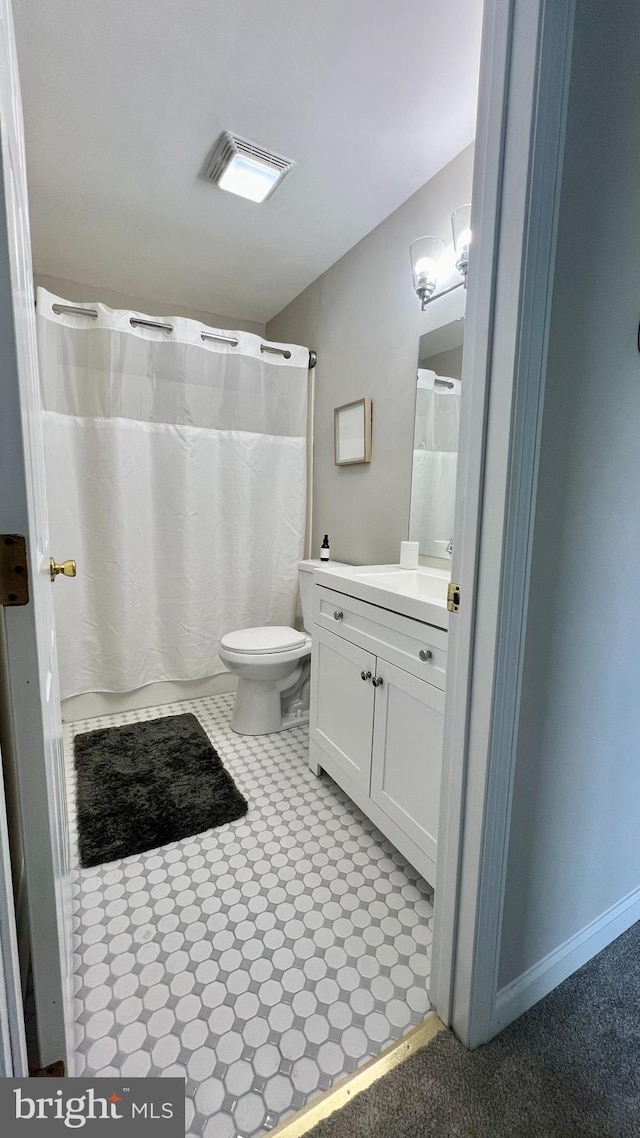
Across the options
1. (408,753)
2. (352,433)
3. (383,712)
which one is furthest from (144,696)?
(352,433)

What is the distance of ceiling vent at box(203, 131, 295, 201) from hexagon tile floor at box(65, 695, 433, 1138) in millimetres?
2349

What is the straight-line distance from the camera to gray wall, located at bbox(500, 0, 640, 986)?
0.73 meters

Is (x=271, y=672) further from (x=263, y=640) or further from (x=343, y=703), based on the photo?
(x=343, y=703)

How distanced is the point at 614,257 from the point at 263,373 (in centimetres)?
195

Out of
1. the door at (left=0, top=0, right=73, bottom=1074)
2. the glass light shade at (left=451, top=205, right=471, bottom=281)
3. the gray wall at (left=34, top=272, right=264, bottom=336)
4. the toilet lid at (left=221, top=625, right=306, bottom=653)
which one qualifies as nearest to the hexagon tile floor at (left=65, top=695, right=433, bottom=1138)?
the door at (left=0, top=0, right=73, bottom=1074)

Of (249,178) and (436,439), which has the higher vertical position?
(249,178)

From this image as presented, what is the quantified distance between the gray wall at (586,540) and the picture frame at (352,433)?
1364 mm

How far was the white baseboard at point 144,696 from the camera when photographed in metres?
2.24

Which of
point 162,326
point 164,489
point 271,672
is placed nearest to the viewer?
point 271,672

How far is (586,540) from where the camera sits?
2.80 feet

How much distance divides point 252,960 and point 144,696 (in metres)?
1.54

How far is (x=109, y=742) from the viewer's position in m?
2.04

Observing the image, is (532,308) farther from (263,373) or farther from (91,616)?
(91,616)

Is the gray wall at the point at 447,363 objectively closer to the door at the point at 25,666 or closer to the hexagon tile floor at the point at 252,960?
the door at the point at 25,666
